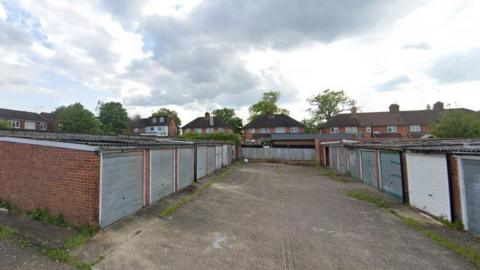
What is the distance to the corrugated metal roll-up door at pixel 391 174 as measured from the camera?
885cm

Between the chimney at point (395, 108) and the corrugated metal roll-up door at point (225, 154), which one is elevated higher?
the chimney at point (395, 108)

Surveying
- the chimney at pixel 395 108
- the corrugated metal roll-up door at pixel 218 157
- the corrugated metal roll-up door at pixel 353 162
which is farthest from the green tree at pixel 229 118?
the corrugated metal roll-up door at pixel 353 162

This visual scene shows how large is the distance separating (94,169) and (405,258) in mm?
7490

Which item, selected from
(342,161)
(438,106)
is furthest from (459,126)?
(438,106)

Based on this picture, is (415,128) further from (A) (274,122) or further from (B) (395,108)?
(A) (274,122)

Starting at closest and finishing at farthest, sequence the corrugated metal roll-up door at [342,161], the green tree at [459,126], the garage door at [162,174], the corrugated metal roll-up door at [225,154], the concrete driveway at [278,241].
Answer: the concrete driveway at [278,241] < the garage door at [162,174] < the corrugated metal roll-up door at [342,161] < the corrugated metal roll-up door at [225,154] < the green tree at [459,126]

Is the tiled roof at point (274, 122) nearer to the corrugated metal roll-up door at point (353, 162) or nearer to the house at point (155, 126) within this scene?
the house at point (155, 126)

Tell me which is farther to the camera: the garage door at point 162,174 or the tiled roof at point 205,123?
the tiled roof at point 205,123

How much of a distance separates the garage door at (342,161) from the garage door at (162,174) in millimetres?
13691

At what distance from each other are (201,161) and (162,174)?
5.60 meters

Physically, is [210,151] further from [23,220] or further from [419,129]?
[419,129]

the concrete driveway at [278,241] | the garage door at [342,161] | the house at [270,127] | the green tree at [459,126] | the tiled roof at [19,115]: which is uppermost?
the tiled roof at [19,115]

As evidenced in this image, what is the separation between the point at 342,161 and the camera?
1728 centimetres

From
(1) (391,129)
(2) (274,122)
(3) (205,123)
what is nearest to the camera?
(1) (391,129)
